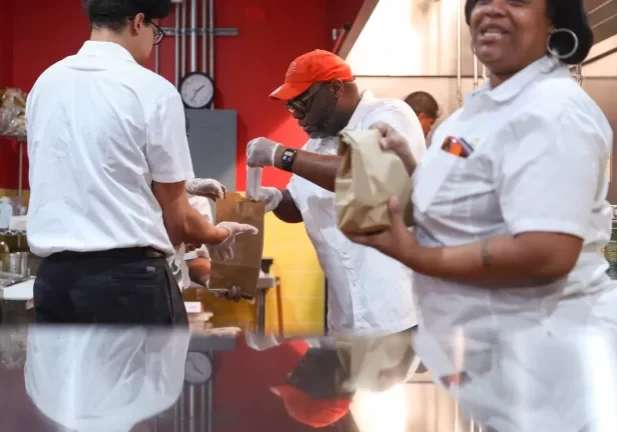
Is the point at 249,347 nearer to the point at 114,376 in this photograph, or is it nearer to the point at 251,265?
the point at 114,376

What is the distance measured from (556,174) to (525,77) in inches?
7.8

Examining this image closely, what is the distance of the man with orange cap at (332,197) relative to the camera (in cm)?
188

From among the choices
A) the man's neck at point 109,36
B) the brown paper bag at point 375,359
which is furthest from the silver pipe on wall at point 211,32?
the brown paper bag at point 375,359

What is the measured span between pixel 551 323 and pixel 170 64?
14.1 ft

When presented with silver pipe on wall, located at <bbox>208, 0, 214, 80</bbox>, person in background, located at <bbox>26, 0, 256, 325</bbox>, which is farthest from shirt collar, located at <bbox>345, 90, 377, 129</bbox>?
silver pipe on wall, located at <bbox>208, 0, 214, 80</bbox>

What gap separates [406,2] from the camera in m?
3.04

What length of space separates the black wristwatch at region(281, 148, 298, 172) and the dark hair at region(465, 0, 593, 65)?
69 centimetres

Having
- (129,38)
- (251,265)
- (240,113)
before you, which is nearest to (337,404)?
(129,38)

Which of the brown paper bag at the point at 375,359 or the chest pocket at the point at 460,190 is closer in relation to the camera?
the brown paper bag at the point at 375,359

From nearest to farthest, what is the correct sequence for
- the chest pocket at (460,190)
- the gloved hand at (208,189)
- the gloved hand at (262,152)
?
the chest pocket at (460,190) < the gloved hand at (262,152) < the gloved hand at (208,189)

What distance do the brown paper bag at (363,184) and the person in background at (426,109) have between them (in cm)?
242

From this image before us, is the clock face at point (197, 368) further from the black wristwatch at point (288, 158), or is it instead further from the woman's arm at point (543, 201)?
the black wristwatch at point (288, 158)

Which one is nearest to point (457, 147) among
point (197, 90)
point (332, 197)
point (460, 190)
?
point (460, 190)

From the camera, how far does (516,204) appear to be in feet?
3.11
